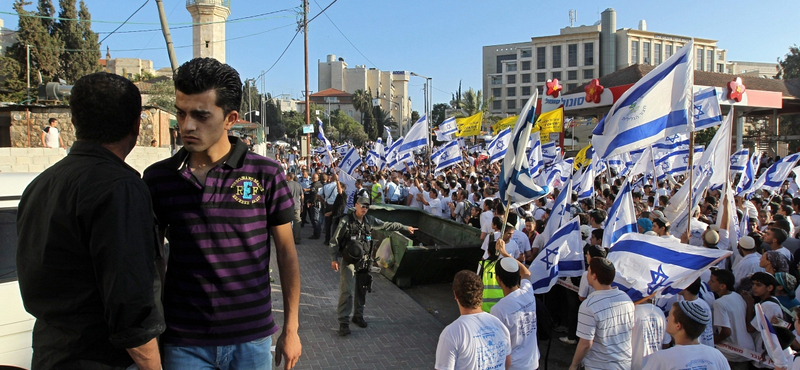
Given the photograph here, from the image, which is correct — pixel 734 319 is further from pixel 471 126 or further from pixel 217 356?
pixel 471 126

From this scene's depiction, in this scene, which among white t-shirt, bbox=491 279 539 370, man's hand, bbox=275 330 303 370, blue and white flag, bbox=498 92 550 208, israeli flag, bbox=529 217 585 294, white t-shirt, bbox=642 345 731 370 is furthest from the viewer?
israeli flag, bbox=529 217 585 294

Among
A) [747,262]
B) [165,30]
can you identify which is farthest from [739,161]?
[165,30]

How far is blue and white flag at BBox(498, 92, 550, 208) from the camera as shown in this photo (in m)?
5.97

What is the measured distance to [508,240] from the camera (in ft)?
24.8

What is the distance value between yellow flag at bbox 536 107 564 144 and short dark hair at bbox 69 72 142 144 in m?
14.7

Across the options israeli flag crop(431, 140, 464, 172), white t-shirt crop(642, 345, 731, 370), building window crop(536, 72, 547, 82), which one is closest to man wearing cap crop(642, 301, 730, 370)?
white t-shirt crop(642, 345, 731, 370)

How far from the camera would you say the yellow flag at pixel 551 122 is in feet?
52.1

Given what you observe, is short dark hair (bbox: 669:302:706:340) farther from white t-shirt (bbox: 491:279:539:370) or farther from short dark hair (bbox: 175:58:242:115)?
short dark hair (bbox: 175:58:242:115)

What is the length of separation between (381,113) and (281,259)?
98.2 metres

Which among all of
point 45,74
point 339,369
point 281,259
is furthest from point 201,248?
point 45,74

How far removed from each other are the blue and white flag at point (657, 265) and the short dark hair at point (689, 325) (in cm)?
97

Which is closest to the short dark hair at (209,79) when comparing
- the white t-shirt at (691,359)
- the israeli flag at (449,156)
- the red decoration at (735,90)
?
the white t-shirt at (691,359)

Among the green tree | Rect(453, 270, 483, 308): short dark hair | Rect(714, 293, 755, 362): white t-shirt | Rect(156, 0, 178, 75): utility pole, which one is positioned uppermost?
the green tree

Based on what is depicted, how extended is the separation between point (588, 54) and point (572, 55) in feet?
8.82
